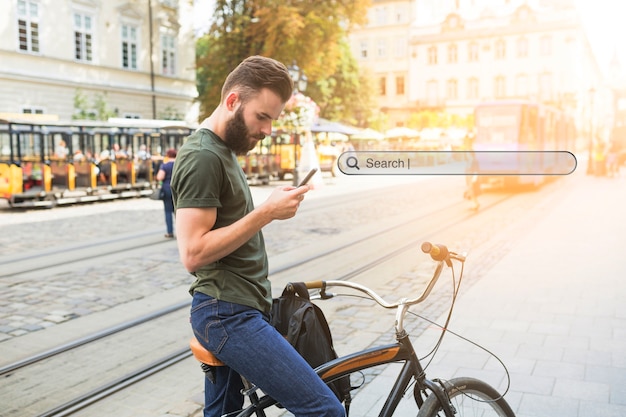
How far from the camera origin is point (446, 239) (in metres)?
11.2

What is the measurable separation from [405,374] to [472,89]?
6989 cm

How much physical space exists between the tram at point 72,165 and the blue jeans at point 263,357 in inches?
605

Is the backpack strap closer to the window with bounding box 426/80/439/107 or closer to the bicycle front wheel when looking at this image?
the bicycle front wheel

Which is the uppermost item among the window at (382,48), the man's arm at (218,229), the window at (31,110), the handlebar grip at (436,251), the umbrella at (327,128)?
the window at (382,48)

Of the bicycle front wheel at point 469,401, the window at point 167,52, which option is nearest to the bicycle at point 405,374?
the bicycle front wheel at point 469,401

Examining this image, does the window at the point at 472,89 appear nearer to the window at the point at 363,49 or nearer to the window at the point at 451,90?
the window at the point at 451,90

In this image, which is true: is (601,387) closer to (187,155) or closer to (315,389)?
(315,389)

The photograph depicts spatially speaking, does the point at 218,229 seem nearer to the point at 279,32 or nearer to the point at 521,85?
the point at 279,32

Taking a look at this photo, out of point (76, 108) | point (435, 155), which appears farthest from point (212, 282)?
point (76, 108)

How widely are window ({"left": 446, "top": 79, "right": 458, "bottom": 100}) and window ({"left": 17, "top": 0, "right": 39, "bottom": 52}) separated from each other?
167ft

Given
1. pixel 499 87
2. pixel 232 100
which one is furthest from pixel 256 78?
pixel 499 87

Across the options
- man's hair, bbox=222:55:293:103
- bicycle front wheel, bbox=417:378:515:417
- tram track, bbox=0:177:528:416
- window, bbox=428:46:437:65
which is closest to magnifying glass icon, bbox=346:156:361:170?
man's hair, bbox=222:55:293:103

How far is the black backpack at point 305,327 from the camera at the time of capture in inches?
89.1

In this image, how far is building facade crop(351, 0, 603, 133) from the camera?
65250 mm
